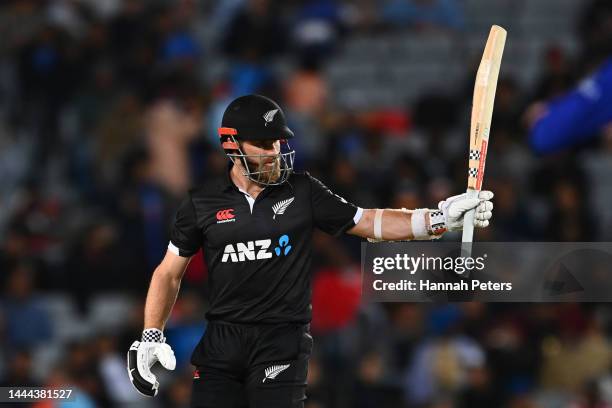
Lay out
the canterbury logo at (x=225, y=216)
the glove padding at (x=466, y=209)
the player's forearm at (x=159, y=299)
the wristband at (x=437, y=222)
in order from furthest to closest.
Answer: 1. the player's forearm at (x=159, y=299)
2. the canterbury logo at (x=225, y=216)
3. the wristband at (x=437, y=222)
4. the glove padding at (x=466, y=209)

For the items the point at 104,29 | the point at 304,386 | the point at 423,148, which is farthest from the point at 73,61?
the point at 304,386

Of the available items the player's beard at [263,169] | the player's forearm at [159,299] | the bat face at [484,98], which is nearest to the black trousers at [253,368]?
the player's forearm at [159,299]

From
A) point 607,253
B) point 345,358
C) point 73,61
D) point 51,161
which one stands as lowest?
point 345,358

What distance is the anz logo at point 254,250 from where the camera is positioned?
5.95 metres

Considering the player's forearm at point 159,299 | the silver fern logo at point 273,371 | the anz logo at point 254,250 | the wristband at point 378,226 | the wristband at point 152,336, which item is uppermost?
the wristband at point 378,226

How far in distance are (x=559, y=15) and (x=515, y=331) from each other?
5209 millimetres

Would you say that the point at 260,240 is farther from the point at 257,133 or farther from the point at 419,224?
the point at 419,224

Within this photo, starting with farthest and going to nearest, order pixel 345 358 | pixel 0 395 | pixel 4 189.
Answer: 1. pixel 4 189
2. pixel 345 358
3. pixel 0 395

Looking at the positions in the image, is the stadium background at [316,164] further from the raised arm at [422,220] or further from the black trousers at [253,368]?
the raised arm at [422,220]

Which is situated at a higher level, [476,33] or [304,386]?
[476,33]

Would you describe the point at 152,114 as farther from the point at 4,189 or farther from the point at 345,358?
the point at 345,358

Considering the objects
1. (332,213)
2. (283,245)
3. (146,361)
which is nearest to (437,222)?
(332,213)

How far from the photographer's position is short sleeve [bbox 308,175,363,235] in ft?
19.7

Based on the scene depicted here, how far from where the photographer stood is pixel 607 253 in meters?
6.26
